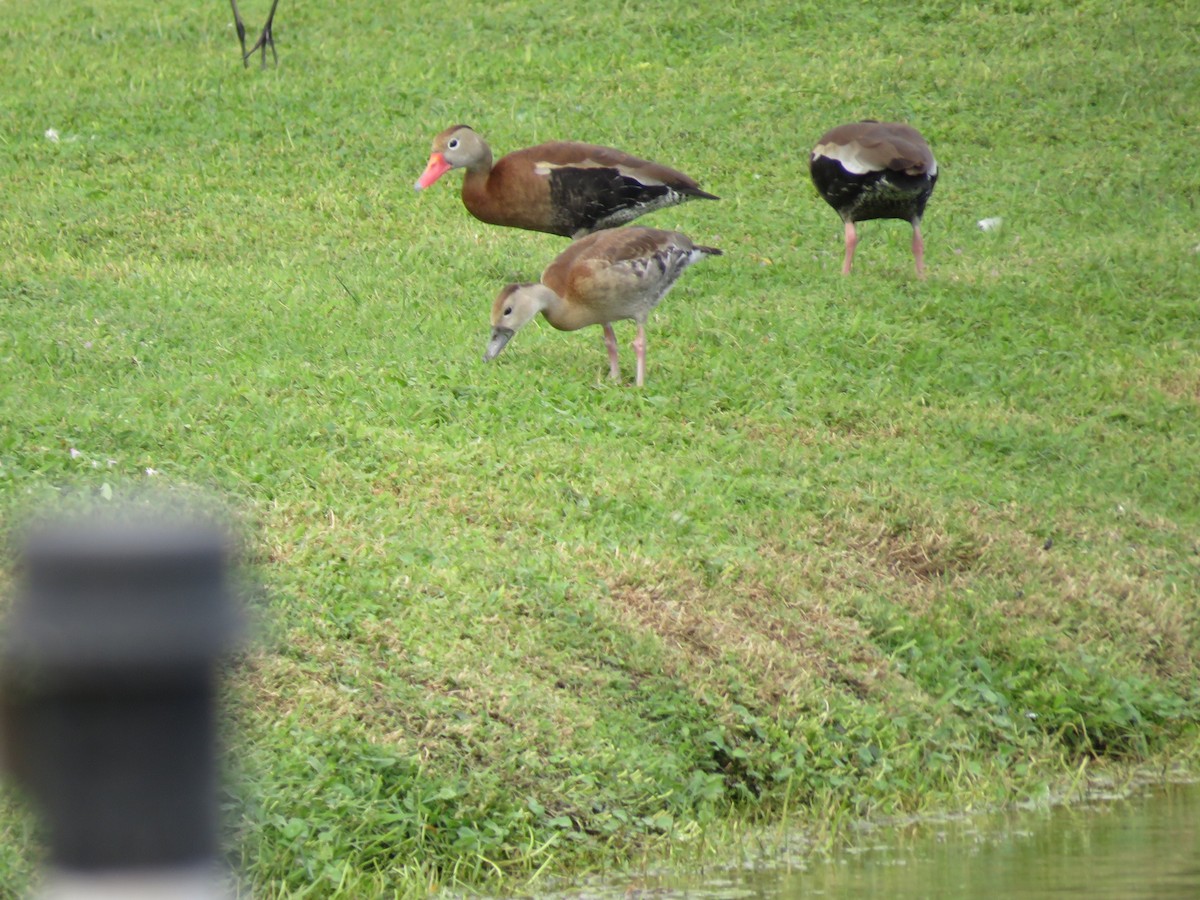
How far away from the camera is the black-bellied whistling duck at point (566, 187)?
10.5 metres

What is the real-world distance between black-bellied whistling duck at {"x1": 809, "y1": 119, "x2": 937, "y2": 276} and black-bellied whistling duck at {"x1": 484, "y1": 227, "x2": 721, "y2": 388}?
2685 mm

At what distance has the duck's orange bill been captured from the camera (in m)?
11.2

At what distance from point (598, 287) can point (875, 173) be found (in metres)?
3.25

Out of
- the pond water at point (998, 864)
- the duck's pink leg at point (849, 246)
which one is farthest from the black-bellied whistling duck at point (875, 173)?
the pond water at point (998, 864)

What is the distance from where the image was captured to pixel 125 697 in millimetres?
1333

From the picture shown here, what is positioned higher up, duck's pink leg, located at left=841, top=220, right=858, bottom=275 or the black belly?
the black belly

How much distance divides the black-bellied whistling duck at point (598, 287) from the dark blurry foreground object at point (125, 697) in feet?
22.7

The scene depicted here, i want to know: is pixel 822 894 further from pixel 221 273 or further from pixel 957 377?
pixel 221 273

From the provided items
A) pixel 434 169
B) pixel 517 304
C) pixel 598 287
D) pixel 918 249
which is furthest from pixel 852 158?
pixel 517 304

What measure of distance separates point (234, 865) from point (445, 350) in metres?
4.66

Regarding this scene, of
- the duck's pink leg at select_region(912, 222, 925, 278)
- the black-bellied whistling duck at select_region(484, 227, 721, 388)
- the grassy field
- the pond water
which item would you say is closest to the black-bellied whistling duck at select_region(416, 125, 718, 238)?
the grassy field

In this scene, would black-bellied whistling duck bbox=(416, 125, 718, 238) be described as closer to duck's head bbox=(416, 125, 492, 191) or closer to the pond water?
duck's head bbox=(416, 125, 492, 191)

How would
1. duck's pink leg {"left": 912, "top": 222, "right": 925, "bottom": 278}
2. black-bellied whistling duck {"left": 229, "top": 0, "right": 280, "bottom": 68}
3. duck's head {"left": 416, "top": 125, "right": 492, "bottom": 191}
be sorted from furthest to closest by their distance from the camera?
black-bellied whistling duck {"left": 229, "top": 0, "right": 280, "bottom": 68} < duck's pink leg {"left": 912, "top": 222, "right": 925, "bottom": 278} < duck's head {"left": 416, "top": 125, "right": 492, "bottom": 191}

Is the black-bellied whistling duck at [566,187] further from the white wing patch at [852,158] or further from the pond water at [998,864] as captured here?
the pond water at [998,864]
